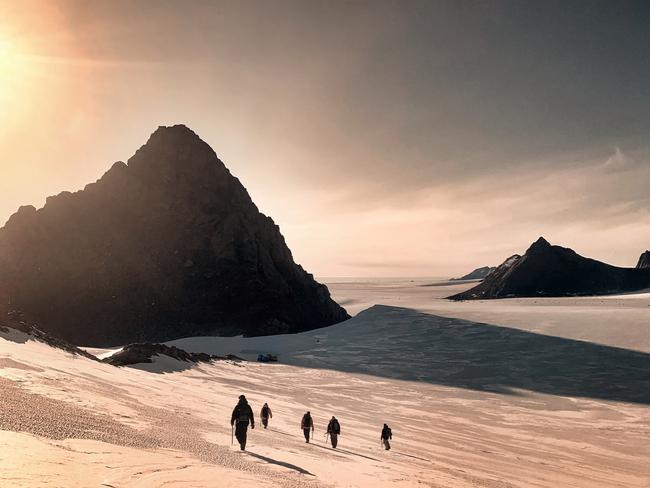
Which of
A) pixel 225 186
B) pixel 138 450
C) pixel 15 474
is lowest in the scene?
pixel 138 450

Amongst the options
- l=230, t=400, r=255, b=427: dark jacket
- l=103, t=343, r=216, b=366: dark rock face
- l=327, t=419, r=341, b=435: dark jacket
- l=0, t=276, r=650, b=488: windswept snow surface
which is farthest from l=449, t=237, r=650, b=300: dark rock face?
l=230, t=400, r=255, b=427: dark jacket

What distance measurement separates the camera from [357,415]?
77.5 ft

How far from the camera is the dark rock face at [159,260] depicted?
66.2 meters

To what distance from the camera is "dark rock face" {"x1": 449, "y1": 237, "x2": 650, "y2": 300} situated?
107625 mm

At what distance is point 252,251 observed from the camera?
242ft

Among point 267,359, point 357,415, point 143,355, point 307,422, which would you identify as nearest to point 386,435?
point 307,422

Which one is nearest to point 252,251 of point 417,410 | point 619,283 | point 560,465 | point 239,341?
point 239,341

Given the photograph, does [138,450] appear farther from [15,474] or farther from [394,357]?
[394,357]

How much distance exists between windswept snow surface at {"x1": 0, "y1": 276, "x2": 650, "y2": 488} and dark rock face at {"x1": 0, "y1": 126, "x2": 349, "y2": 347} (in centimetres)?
2319

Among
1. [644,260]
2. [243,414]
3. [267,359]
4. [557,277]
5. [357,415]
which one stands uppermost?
[644,260]

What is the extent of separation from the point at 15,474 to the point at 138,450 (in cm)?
281

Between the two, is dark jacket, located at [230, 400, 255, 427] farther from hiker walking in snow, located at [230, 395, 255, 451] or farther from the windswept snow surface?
the windswept snow surface

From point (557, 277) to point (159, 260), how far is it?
95205 millimetres

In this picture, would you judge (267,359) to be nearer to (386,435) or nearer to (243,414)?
(386,435)
